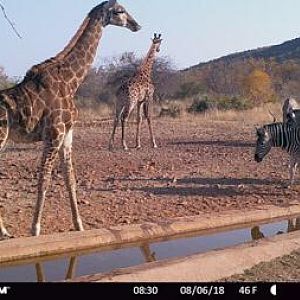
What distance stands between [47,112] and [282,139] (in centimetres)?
530

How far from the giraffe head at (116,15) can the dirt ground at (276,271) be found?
3631mm

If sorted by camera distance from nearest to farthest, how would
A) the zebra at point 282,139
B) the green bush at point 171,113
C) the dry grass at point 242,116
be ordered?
the zebra at point 282,139 < the dry grass at point 242,116 < the green bush at point 171,113

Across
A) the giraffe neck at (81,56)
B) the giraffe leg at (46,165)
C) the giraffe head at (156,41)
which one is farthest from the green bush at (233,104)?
the giraffe leg at (46,165)

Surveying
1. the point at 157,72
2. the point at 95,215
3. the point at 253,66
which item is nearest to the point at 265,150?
the point at 95,215

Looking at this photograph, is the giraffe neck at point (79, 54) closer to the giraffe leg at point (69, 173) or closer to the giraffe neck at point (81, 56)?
the giraffe neck at point (81, 56)

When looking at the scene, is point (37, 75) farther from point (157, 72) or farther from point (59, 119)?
point (157, 72)

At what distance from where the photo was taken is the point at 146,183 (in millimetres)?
10891

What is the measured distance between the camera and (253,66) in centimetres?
7862

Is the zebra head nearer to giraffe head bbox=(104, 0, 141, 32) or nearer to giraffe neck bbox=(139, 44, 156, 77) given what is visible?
giraffe head bbox=(104, 0, 141, 32)

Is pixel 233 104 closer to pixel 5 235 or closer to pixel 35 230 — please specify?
pixel 35 230

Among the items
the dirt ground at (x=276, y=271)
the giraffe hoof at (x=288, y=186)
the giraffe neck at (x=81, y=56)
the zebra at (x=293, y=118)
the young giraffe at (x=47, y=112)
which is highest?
the giraffe neck at (x=81, y=56)

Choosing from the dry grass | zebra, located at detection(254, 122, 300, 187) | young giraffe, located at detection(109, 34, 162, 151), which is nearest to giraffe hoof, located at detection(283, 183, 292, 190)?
zebra, located at detection(254, 122, 300, 187)

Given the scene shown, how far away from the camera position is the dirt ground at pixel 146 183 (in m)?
8.41

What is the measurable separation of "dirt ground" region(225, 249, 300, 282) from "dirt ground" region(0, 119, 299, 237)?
2.21 metres
